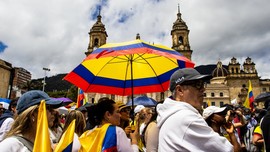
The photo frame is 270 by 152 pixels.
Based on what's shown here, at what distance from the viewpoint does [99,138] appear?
2461mm

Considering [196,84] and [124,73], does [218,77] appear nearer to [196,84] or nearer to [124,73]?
[124,73]

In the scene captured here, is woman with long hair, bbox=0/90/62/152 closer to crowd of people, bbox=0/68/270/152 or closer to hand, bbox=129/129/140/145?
crowd of people, bbox=0/68/270/152

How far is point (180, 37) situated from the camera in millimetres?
49719

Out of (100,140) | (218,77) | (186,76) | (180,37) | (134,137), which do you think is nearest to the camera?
(186,76)

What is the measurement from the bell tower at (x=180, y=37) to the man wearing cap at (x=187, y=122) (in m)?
46.8

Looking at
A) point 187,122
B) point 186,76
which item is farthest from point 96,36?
point 187,122

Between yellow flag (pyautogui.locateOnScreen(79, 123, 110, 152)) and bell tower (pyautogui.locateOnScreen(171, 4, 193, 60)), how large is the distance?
4647 centimetres

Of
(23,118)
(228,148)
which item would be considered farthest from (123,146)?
(228,148)

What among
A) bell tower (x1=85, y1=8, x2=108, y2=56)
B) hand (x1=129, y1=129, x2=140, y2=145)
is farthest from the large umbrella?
bell tower (x1=85, y1=8, x2=108, y2=56)

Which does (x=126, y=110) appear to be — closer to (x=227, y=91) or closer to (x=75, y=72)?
(x=75, y=72)

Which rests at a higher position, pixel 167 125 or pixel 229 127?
pixel 167 125

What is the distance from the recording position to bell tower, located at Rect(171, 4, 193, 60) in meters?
47.5

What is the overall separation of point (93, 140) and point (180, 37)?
49755 mm

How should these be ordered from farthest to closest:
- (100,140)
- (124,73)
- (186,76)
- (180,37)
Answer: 1. (180,37)
2. (124,73)
3. (100,140)
4. (186,76)
